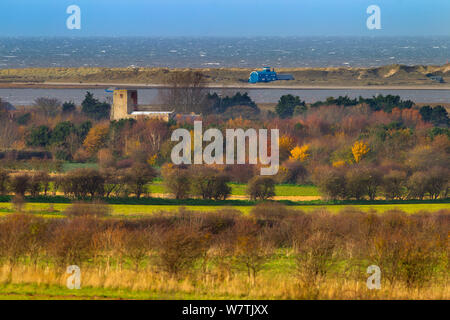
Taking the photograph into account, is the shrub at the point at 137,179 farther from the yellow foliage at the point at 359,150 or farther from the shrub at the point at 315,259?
the shrub at the point at 315,259

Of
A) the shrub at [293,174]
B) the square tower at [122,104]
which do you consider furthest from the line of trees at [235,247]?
the square tower at [122,104]

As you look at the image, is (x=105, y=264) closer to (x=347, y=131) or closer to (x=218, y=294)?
(x=218, y=294)

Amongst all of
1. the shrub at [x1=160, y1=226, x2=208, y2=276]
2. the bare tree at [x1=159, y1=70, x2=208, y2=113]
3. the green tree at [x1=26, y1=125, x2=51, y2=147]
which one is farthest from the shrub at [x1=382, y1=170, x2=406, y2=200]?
the bare tree at [x1=159, y1=70, x2=208, y2=113]

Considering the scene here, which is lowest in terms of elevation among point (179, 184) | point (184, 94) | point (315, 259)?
point (179, 184)

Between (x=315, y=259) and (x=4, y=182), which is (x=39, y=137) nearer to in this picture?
(x=4, y=182)

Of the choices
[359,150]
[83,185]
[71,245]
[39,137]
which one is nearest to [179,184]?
[83,185]

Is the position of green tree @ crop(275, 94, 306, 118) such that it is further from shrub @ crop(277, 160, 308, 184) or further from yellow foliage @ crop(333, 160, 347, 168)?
shrub @ crop(277, 160, 308, 184)

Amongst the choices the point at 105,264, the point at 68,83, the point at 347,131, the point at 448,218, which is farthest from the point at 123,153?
the point at 68,83

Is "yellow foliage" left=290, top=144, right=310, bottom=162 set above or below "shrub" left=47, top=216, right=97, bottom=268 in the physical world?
below
